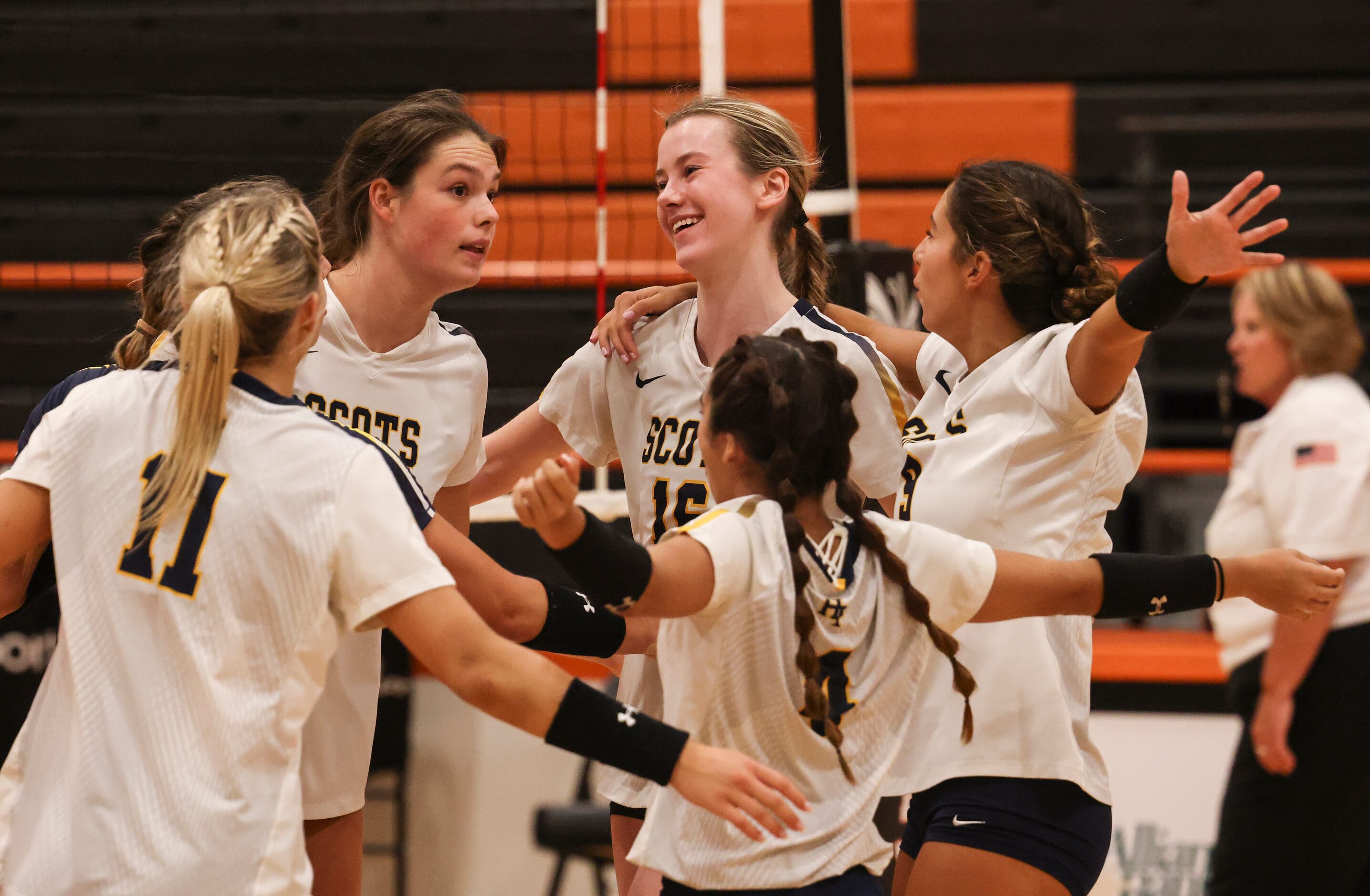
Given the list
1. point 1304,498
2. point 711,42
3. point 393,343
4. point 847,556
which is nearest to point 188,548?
point 847,556

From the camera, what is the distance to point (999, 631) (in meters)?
2.60

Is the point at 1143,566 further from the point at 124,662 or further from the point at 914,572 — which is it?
the point at 124,662

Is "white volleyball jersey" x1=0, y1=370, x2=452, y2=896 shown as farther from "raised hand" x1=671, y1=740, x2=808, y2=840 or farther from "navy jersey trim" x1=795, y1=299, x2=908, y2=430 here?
"navy jersey trim" x1=795, y1=299, x2=908, y2=430

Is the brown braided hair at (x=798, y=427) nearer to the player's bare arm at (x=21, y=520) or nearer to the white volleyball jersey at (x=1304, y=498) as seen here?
the player's bare arm at (x=21, y=520)

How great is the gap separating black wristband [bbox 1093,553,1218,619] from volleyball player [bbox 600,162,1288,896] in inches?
10.0

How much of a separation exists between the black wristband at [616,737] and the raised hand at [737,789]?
2 cm

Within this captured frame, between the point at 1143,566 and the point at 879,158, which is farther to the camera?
the point at 879,158

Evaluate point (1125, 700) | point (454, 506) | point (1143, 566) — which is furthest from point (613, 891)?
point (1143, 566)

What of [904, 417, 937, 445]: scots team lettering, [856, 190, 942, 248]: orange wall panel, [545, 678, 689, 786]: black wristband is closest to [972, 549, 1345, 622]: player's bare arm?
[904, 417, 937, 445]: scots team lettering

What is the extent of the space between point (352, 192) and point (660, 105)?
4.91m

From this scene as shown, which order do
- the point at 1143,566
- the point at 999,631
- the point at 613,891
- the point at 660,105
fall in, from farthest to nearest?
the point at 660,105 → the point at 613,891 → the point at 999,631 → the point at 1143,566

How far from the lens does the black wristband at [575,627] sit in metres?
2.52

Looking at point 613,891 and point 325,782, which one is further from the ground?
point 325,782

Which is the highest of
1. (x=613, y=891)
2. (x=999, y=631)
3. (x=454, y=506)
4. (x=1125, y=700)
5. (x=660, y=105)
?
(x=660, y=105)
